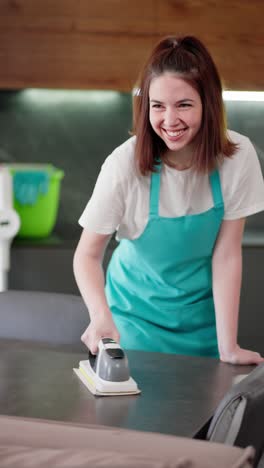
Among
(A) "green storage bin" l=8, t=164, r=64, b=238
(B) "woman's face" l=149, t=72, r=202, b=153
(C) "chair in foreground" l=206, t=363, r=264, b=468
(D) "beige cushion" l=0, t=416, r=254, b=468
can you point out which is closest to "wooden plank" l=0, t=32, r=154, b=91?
(A) "green storage bin" l=8, t=164, r=64, b=238

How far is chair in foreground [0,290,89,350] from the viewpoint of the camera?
1942mm

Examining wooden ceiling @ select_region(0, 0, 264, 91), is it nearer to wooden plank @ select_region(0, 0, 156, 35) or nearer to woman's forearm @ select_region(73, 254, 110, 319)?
wooden plank @ select_region(0, 0, 156, 35)

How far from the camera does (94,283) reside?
1.72 meters

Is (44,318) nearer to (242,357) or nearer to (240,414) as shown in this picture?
(242,357)

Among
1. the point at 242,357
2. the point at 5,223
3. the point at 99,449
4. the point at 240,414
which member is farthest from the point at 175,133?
the point at 5,223

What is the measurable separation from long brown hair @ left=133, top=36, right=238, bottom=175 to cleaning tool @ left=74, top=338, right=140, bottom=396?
45cm

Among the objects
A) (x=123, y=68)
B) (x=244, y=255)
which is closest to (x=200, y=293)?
(x=244, y=255)

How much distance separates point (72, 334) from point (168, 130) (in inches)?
22.5

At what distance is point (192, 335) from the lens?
192cm

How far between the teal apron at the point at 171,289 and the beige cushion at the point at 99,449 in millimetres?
1137

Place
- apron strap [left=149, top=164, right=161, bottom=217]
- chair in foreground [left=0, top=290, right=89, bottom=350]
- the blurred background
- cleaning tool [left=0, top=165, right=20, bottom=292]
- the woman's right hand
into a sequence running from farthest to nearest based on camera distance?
1. the blurred background
2. cleaning tool [left=0, top=165, right=20, bottom=292]
3. chair in foreground [left=0, top=290, right=89, bottom=350]
4. apron strap [left=149, top=164, right=161, bottom=217]
5. the woman's right hand

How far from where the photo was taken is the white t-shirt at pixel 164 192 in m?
1.74

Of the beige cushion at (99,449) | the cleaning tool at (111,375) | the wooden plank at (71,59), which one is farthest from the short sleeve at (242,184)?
the wooden plank at (71,59)

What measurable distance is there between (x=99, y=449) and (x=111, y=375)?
2.60 ft
